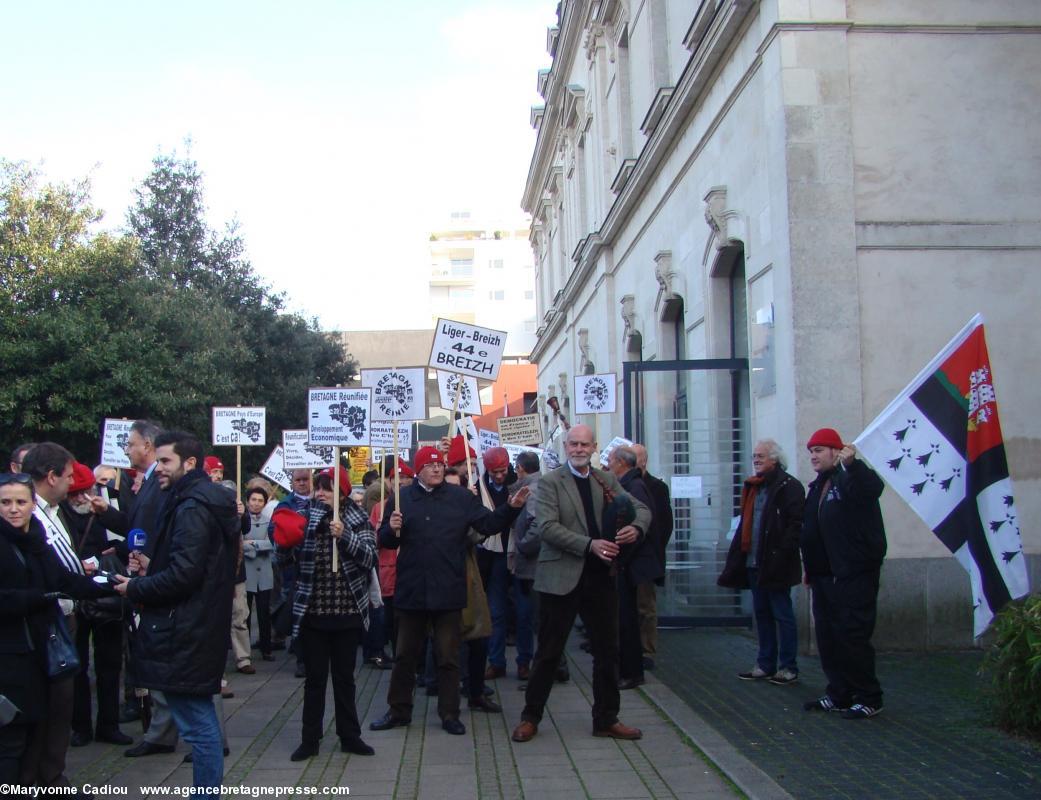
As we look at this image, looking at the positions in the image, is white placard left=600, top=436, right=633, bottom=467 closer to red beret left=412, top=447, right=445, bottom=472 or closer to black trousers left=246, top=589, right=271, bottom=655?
red beret left=412, top=447, right=445, bottom=472

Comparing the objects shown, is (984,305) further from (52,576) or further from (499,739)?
(52,576)

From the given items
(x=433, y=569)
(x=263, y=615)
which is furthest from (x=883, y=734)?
(x=263, y=615)

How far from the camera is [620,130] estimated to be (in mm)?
22766

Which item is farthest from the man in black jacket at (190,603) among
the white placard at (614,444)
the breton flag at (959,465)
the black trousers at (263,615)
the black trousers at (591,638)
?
the black trousers at (263,615)

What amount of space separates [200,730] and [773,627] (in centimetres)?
562

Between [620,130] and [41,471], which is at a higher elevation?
[620,130]

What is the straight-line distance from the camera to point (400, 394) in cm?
998

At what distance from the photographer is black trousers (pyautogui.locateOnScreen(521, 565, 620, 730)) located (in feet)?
24.8

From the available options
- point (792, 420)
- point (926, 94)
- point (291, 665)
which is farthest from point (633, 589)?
point (926, 94)

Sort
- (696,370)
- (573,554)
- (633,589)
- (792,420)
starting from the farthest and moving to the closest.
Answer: (696,370) → (792,420) → (633,589) → (573,554)

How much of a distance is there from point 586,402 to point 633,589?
21.0 ft

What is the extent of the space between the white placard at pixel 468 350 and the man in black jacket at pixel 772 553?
8.79 ft

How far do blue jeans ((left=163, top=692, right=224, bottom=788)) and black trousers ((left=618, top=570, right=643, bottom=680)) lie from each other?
427 centimetres

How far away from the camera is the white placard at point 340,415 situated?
9305 mm
